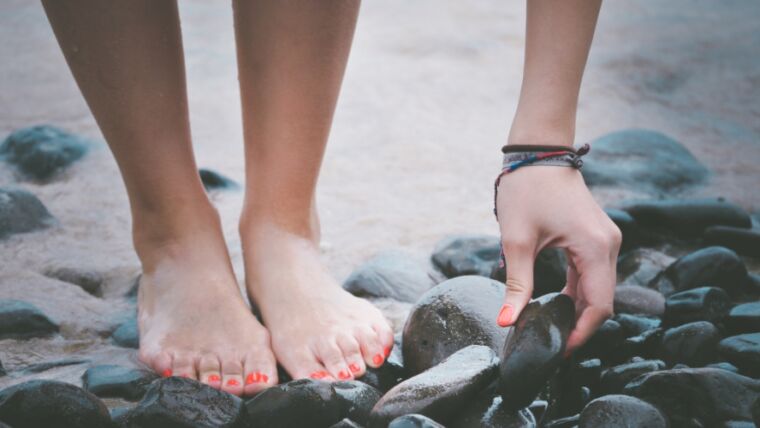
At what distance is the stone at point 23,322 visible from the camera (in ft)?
6.66

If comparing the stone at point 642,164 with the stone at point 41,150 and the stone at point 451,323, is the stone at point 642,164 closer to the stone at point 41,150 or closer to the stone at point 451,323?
the stone at point 451,323

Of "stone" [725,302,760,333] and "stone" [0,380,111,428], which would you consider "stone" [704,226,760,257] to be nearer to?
"stone" [725,302,760,333]

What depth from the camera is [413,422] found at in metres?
1.39

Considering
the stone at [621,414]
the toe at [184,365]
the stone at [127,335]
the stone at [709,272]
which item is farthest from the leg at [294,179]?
the stone at [709,272]

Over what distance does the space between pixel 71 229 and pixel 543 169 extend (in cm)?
191

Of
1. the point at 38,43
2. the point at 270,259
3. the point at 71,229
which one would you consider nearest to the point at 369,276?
the point at 270,259

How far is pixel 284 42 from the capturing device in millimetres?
2027

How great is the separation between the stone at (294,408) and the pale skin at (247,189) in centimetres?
29

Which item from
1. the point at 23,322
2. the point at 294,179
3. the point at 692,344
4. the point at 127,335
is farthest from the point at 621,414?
the point at 23,322

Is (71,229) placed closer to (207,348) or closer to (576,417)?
(207,348)

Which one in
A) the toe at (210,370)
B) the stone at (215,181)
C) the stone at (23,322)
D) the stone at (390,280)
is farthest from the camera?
the stone at (215,181)

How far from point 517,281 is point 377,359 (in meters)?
0.57

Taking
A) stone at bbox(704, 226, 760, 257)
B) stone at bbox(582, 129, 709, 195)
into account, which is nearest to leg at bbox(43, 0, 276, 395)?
stone at bbox(704, 226, 760, 257)

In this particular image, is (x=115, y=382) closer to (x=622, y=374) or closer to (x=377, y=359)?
(x=377, y=359)
